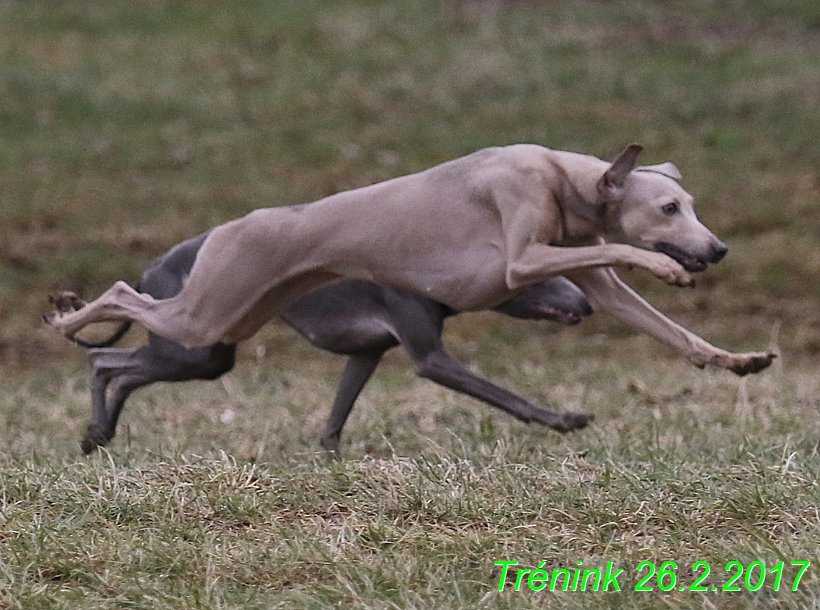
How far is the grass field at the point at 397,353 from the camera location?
4.20m

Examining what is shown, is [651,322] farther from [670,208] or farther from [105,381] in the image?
[105,381]

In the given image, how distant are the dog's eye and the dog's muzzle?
0.13m

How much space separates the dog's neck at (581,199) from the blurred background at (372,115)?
521 cm

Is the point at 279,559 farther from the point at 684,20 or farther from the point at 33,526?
the point at 684,20

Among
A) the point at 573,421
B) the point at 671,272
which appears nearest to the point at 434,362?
the point at 573,421

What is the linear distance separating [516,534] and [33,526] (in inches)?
60.8

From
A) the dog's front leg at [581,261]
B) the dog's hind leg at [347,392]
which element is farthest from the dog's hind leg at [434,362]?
the dog's front leg at [581,261]

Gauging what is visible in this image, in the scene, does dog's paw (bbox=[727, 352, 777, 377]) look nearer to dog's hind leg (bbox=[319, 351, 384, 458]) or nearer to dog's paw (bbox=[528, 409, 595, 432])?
dog's paw (bbox=[528, 409, 595, 432])

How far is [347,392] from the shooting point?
23.8ft

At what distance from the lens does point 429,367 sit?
21.9 ft

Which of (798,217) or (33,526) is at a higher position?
(33,526)

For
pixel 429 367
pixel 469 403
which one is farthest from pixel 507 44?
pixel 429 367

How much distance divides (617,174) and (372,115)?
10.3 meters

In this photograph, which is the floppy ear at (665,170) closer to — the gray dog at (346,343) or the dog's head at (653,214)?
the dog's head at (653,214)
